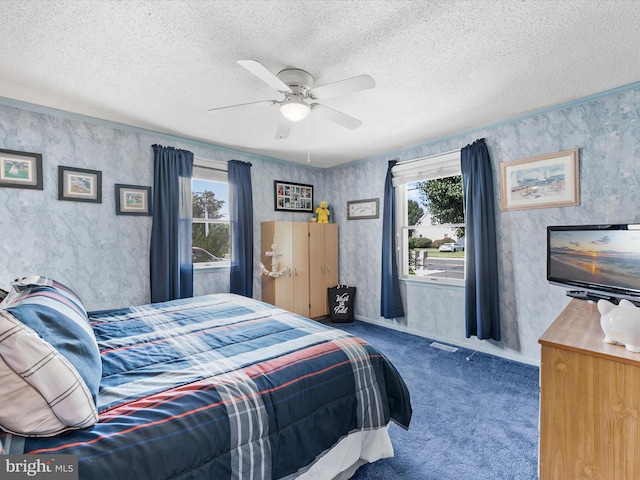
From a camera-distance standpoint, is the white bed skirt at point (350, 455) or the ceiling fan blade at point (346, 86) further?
the ceiling fan blade at point (346, 86)

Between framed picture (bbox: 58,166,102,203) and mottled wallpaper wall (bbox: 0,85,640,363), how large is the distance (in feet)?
0.17

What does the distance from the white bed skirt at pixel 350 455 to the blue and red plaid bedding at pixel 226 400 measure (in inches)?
3.9

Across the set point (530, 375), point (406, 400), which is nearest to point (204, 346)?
point (406, 400)

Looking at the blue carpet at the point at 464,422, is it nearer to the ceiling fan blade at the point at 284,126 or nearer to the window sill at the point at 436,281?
the window sill at the point at 436,281

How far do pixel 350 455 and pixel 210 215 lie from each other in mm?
3217

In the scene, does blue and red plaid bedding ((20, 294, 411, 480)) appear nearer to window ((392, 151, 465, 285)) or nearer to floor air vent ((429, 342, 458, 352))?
floor air vent ((429, 342, 458, 352))

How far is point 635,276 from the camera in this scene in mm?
1946

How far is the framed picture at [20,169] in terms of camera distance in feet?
8.48

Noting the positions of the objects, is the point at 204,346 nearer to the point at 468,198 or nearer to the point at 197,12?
the point at 197,12

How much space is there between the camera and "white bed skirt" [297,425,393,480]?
4.65ft

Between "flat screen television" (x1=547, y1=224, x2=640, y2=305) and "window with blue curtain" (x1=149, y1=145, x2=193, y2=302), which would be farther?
"window with blue curtain" (x1=149, y1=145, x2=193, y2=302)

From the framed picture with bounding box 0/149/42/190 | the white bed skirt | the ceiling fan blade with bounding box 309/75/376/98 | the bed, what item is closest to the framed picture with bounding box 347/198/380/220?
the ceiling fan blade with bounding box 309/75/376/98

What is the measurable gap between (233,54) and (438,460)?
2828 mm

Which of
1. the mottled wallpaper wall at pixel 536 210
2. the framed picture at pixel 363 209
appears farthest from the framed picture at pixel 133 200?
the mottled wallpaper wall at pixel 536 210
